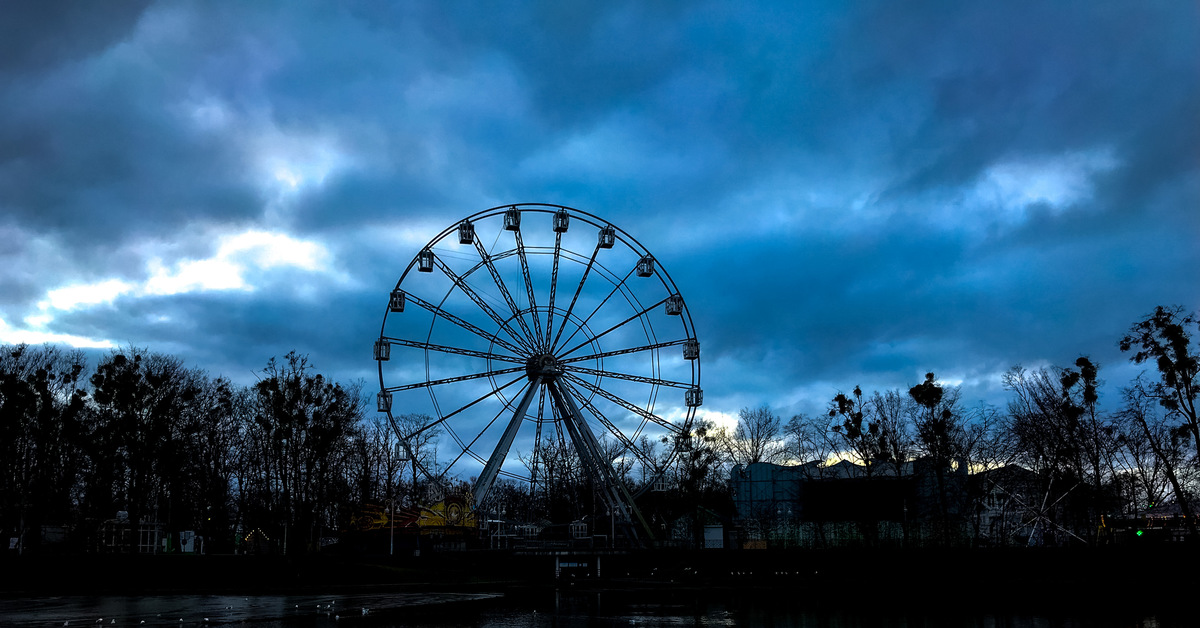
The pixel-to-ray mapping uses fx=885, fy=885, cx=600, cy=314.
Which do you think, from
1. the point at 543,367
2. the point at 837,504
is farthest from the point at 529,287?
the point at 837,504

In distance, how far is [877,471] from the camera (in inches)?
3536

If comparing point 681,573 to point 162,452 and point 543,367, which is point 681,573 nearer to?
point 543,367

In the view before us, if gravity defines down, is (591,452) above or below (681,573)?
above

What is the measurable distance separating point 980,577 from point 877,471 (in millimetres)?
42585

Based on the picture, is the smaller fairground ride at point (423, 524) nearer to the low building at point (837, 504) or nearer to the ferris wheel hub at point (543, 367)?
the ferris wheel hub at point (543, 367)

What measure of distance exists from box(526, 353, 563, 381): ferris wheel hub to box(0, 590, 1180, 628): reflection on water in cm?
1602

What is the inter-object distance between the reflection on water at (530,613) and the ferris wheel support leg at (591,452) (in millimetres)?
14732

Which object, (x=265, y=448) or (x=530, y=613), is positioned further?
(x=265, y=448)

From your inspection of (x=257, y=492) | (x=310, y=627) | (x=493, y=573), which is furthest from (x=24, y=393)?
(x=310, y=627)

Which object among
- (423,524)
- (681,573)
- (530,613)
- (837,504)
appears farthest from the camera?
(837,504)

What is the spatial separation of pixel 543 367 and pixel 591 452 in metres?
5.79

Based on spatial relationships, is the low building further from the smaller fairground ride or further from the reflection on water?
the reflection on water

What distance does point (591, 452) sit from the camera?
51781 mm

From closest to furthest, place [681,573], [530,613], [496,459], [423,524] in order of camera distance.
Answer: [530,613] < [496,459] < [681,573] < [423,524]
